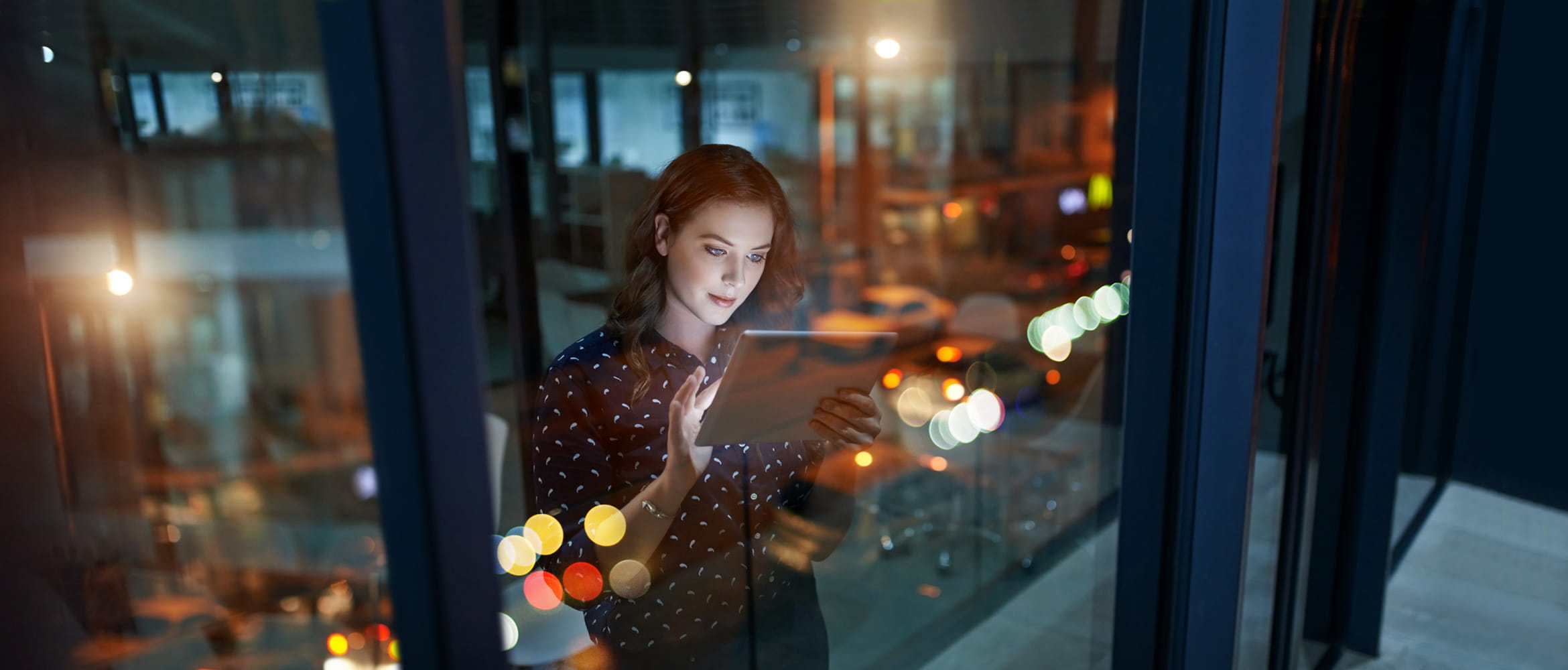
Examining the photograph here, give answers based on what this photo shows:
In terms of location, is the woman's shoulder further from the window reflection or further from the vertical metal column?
the vertical metal column

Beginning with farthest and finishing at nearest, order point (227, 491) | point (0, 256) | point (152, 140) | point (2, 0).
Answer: point (227, 491)
point (152, 140)
point (2, 0)
point (0, 256)

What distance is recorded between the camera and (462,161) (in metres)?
0.63

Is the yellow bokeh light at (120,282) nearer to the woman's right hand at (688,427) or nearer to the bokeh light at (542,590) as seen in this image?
the bokeh light at (542,590)

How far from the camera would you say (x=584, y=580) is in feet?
4.53

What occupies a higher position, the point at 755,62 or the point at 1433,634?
the point at 755,62

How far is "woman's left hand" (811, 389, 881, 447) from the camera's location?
1.21m

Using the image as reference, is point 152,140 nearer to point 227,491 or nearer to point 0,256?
point 227,491

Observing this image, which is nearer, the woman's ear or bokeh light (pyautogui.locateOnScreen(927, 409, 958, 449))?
the woman's ear

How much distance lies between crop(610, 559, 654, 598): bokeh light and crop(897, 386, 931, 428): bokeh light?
156 inches

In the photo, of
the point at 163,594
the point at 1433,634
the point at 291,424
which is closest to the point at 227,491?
the point at 291,424

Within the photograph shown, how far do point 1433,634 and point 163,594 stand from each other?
4197 mm

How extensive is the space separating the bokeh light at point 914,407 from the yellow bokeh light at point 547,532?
4078 mm

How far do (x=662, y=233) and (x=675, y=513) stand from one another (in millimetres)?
385

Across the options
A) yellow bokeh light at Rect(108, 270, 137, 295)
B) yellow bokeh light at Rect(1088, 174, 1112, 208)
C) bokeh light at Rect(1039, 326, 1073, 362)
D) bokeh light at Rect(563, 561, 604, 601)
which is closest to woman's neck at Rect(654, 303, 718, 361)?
bokeh light at Rect(563, 561, 604, 601)
